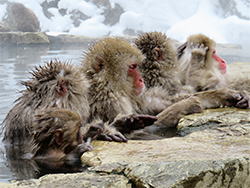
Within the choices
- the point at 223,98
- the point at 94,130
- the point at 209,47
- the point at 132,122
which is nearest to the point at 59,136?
the point at 94,130

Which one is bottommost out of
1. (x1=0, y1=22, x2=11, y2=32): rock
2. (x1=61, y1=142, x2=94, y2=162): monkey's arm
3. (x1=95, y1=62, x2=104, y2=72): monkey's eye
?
(x1=61, y1=142, x2=94, y2=162): monkey's arm

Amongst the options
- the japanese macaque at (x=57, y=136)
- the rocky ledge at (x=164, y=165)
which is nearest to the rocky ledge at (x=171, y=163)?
the rocky ledge at (x=164, y=165)

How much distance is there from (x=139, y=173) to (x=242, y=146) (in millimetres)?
855

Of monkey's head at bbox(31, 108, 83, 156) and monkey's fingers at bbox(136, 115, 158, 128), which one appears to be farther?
monkey's fingers at bbox(136, 115, 158, 128)

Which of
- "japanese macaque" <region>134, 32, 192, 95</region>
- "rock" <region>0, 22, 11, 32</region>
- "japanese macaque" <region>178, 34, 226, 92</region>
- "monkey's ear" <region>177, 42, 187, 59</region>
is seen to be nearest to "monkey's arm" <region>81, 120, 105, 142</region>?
"japanese macaque" <region>134, 32, 192, 95</region>

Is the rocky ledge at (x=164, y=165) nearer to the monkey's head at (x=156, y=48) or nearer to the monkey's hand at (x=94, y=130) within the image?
the monkey's hand at (x=94, y=130)

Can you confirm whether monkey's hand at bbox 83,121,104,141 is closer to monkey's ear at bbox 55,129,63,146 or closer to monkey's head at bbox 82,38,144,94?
monkey's ear at bbox 55,129,63,146

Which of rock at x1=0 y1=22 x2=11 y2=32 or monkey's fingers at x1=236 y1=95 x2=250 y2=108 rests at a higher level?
rock at x1=0 y1=22 x2=11 y2=32

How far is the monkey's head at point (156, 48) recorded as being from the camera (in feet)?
11.5

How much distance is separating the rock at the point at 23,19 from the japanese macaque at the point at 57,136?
1384cm

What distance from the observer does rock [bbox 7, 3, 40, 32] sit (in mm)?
15086

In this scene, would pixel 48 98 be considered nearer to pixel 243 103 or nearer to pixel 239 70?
pixel 243 103

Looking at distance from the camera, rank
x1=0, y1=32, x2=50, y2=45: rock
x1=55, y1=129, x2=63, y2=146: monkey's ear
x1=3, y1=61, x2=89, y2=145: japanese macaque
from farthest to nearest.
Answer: x1=0, y1=32, x2=50, y2=45: rock
x1=3, y1=61, x2=89, y2=145: japanese macaque
x1=55, y1=129, x2=63, y2=146: monkey's ear

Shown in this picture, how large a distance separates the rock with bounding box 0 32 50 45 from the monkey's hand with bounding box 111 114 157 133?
13083 millimetres
